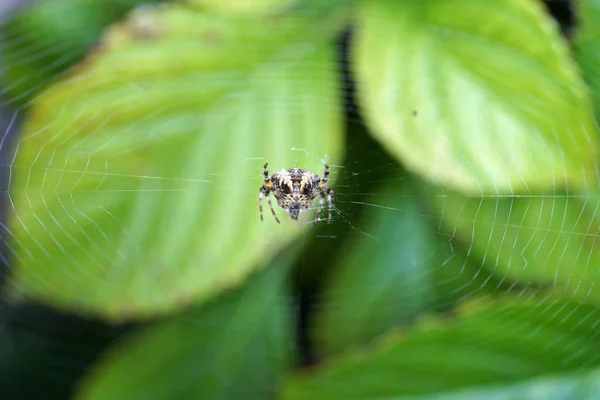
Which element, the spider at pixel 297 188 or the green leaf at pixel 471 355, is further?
the spider at pixel 297 188

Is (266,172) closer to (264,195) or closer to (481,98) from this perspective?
(264,195)

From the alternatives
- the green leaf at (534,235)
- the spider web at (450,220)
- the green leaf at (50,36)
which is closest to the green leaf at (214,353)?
the spider web at (450,220)

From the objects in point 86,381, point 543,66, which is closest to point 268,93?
point 543,66

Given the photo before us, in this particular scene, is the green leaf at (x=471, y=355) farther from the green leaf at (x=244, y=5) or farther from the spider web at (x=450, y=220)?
the green leaf at (x=244, y=5)

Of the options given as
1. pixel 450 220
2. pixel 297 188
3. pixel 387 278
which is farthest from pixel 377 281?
pixel 297 188

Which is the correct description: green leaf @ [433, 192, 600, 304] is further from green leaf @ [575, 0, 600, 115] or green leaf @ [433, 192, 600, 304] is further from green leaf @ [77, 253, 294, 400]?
green leaf @ [77, 253, 294, 400]

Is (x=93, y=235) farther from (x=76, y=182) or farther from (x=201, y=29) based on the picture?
(x=201, y=29)

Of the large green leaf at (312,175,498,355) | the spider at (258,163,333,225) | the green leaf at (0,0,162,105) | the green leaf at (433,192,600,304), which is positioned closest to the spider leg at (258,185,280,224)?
the spider at (258,163,333,225)
